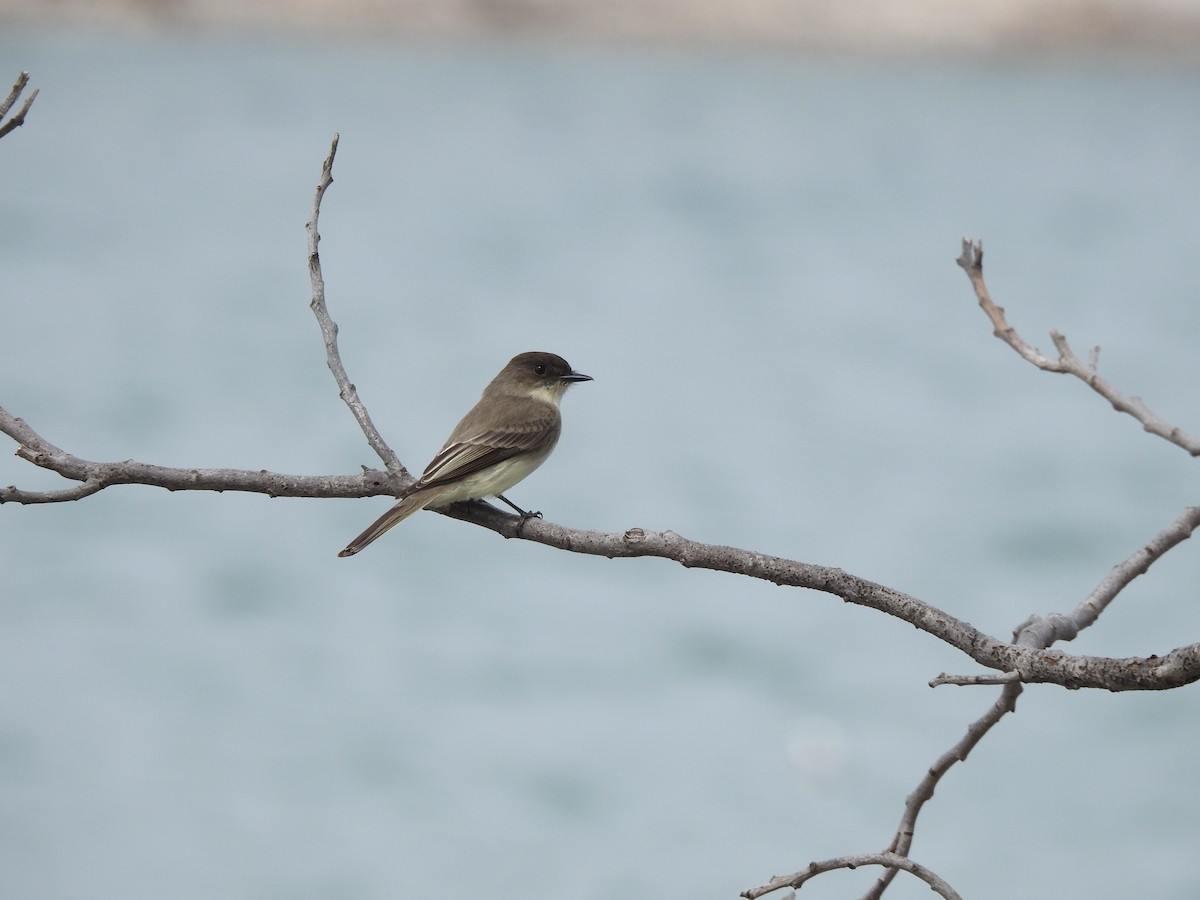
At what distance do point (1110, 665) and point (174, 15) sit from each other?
29.1m

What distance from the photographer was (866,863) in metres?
2.68

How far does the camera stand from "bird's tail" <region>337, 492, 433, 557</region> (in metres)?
4.33

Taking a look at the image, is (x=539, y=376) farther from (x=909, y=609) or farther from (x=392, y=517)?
(x=909, y=609)

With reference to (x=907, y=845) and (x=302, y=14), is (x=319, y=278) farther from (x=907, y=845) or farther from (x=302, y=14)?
(x=302, y=14)

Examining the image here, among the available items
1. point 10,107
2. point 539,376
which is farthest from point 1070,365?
point 539,376

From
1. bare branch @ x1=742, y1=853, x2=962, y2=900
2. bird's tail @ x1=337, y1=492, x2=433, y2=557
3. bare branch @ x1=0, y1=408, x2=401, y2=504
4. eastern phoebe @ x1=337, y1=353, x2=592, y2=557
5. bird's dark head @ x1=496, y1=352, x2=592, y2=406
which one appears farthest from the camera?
bird's dark head @ x1=496, y1=352, x2=592, y2=406

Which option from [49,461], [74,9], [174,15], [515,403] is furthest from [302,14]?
[49,461]

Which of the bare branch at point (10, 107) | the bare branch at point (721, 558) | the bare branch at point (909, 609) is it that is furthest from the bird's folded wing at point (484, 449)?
the bare branch at point (10, 107)

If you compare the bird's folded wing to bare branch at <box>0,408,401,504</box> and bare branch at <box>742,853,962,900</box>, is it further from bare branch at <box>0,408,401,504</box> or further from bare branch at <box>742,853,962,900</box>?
bare branch at <box>742,853,962,900</box>

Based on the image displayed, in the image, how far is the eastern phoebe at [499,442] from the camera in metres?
4.50

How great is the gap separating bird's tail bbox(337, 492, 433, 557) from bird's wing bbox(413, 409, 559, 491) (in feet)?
0.18

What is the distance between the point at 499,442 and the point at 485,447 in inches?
4.5

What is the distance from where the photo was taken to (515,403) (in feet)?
18.1

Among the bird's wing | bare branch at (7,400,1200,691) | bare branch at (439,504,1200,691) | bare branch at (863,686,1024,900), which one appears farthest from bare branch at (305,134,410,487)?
bare branch at (863,686,1024,900)
